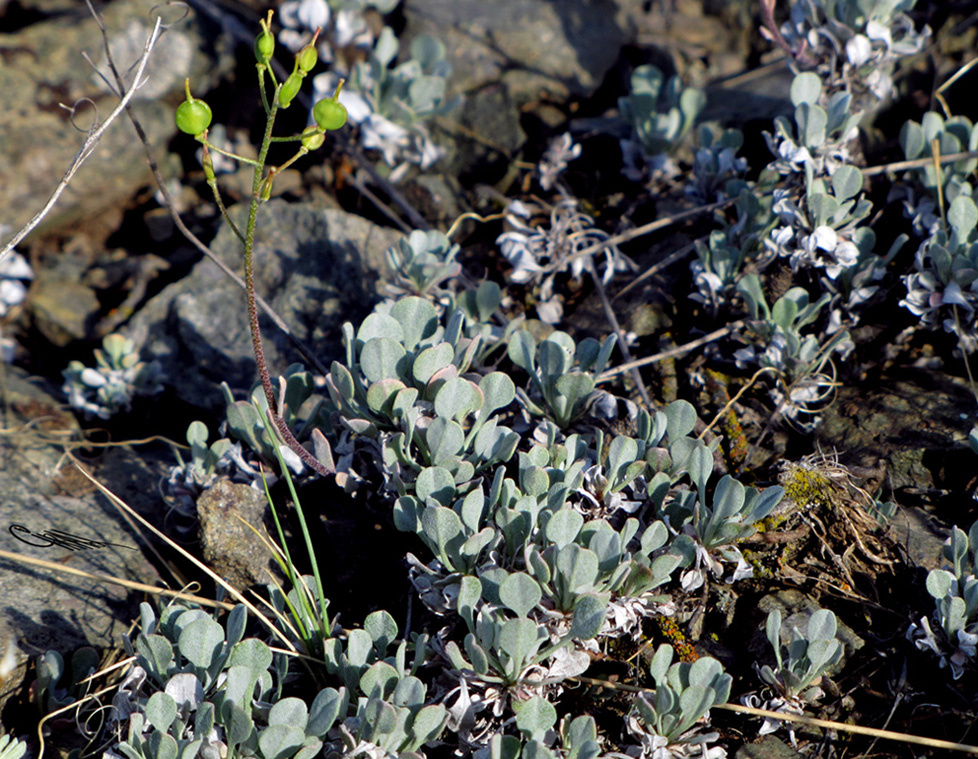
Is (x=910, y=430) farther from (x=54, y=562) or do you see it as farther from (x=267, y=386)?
(x=54, y=562)

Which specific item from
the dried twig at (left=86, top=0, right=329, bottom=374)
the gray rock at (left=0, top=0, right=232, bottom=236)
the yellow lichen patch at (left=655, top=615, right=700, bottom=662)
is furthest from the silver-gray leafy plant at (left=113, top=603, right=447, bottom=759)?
the gray rock at (left=0, top=0, right=232, bottom=236)

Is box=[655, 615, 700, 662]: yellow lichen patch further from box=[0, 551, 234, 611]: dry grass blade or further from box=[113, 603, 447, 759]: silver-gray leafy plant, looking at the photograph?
box=[0, 551, 234, 611]: dry grass blade

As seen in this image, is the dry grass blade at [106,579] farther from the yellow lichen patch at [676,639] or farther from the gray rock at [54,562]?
the yellow lichen patch at [676,639]

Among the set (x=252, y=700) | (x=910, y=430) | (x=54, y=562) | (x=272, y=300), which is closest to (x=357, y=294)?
(x=272, y=300)

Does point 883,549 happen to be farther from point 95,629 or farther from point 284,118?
point 284,118

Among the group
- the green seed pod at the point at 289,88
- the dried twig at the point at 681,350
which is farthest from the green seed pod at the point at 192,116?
the dried twig at the point at 681,350

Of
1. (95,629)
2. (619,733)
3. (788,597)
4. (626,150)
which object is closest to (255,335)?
(95,629)
